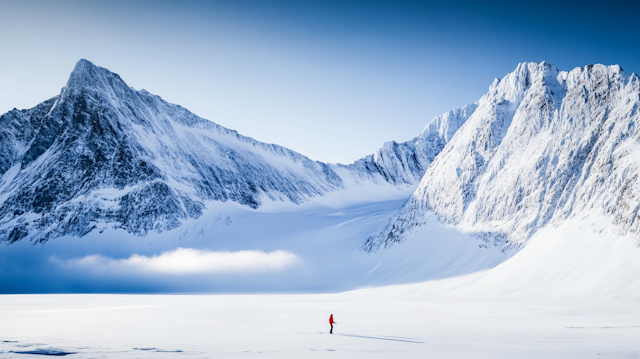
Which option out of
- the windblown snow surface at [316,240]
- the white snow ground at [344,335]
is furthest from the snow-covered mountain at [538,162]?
the white snow ground at [344,335]

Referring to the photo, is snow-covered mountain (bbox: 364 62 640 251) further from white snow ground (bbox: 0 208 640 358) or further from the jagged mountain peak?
the jagged mountain peak

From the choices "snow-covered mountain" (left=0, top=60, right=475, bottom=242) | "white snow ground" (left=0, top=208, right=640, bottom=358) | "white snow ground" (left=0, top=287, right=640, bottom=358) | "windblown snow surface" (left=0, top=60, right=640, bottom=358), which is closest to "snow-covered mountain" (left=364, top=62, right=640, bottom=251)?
"windblown snow surface" (left=0, top=60, right=640, bottom=358)

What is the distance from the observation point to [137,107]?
490ft

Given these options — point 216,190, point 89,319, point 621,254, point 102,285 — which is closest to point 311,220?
point 216,190

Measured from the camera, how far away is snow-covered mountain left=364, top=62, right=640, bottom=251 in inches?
2382

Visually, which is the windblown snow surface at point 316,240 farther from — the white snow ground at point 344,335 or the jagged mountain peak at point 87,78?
the jagged mountain peak at point 87,78

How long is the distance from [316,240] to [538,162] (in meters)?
59.4

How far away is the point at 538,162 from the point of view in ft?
231

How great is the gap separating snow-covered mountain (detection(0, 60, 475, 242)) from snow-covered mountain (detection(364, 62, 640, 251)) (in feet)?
221

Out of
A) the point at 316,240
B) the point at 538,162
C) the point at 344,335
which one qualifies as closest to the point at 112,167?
the point at 316,240

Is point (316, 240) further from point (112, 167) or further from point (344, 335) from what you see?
point (344, 335)

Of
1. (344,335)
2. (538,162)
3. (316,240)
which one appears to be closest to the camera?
(344,335)

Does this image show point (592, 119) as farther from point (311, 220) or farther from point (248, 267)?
point (311, 220)

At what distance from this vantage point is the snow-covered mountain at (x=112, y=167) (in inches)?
4756
